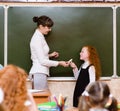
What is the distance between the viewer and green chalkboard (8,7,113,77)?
490 centimetres

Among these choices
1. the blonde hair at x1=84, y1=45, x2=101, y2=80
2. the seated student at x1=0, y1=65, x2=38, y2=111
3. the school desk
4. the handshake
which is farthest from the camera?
the handshake

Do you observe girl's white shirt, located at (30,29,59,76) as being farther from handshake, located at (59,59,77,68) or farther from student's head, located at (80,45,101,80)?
student's head, located at (80,45,101,80)

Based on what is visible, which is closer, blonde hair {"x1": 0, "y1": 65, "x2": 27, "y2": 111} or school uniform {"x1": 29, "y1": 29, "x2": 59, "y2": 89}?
blonde hair {"x1": 0, "y1": 65, "x2": 27, "y2": 111}

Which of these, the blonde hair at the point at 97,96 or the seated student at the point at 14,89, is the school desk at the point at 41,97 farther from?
the blonde hair at the point at 97,96

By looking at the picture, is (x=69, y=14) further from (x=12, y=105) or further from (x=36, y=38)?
(x=12, y=105)

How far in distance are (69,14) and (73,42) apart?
1.33 feet

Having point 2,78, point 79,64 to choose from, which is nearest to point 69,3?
point 79,64

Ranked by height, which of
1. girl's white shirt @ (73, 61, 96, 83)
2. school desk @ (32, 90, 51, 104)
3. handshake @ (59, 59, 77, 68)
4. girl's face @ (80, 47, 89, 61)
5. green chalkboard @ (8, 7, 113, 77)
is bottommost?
school desk @ (32, 90, 51, 104)

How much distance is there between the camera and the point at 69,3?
492cm

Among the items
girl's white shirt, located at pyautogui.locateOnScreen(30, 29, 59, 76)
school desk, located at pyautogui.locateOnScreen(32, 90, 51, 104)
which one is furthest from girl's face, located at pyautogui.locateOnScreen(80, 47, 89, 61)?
school desk, located at pyautogui.locateOnScreen(32, 90, 51, 104)

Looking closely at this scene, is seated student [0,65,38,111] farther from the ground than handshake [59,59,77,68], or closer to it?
closer to it

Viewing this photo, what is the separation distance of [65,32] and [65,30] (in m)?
0.03

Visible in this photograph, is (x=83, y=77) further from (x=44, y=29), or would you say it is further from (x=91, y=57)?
(x=44, y=29)

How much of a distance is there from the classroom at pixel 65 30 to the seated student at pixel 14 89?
265cm
